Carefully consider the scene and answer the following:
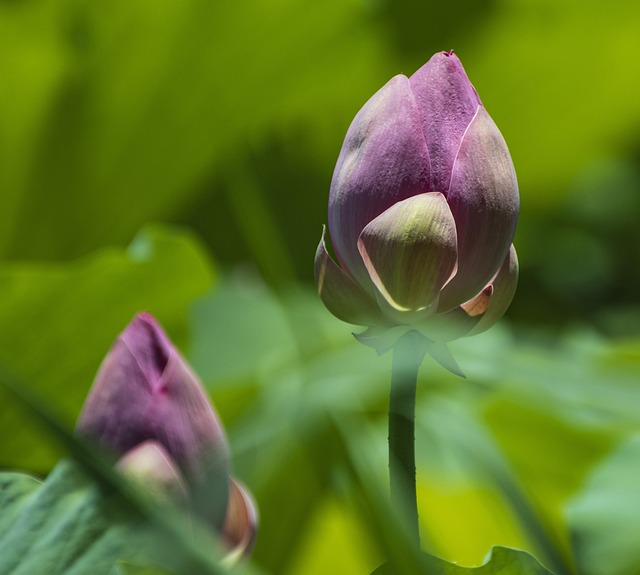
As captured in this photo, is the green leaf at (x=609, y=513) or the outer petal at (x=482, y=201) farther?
the green leaf at (x=609, y=513)

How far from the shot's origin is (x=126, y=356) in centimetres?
20

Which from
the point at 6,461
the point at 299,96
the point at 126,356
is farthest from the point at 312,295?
the point at 126,356

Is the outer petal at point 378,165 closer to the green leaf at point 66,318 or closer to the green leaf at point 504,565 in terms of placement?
the green leaf at point 504,565

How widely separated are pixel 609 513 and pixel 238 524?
0.21 m

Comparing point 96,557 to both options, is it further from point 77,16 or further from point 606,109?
point 606,109

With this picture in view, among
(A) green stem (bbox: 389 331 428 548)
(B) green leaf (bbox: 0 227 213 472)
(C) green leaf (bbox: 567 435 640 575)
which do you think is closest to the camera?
(A) green stem (bbox: 389 331 428 548)

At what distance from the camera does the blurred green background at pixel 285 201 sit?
A: 1.51 ft

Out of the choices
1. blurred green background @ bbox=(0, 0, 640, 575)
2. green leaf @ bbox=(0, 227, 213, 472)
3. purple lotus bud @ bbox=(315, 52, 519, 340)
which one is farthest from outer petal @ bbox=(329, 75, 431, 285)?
green leaf @ bbox=(0, 227, 213, 472)

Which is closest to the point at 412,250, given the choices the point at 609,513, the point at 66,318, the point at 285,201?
the point at 609,513

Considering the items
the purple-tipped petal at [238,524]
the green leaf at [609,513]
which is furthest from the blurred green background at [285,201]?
the purple-tipped petal at [238,524]

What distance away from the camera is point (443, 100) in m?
0.19

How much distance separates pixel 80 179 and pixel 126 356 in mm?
693

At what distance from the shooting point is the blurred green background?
1.51 ft

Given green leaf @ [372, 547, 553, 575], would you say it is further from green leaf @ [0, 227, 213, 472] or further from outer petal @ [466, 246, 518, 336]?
green leaf @ [0, 227, 213, 472]
